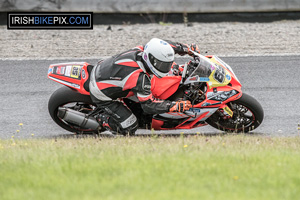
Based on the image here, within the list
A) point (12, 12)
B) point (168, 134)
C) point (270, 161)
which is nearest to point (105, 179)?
point (270, 161)

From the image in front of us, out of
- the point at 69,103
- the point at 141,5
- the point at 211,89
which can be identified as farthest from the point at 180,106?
the point at 141,5

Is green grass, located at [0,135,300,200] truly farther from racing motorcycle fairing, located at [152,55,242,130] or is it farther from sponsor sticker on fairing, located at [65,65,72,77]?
sponsor sticker on fairing, located at [65,65,72,77]

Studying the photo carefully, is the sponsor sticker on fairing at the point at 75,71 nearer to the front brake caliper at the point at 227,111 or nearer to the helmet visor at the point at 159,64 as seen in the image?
the helmet visor at the point at 159,64

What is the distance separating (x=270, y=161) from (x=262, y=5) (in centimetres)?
847

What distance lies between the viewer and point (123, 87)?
7.10 meters

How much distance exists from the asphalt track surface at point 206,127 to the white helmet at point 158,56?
4.78ft

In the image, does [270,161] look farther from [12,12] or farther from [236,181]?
[12,12]

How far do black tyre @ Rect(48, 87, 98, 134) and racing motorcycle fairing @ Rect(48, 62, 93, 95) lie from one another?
118 mm

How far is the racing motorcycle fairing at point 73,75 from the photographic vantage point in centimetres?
732

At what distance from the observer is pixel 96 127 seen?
7.63 metres

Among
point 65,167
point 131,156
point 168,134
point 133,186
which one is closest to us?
point 133,186

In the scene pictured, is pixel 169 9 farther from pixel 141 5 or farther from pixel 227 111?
pixel 227 111

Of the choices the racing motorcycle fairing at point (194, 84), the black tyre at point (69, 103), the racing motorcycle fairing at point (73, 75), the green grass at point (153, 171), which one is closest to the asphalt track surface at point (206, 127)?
the black tyre at point (69, 103)

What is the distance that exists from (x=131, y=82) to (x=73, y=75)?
0.85 m
